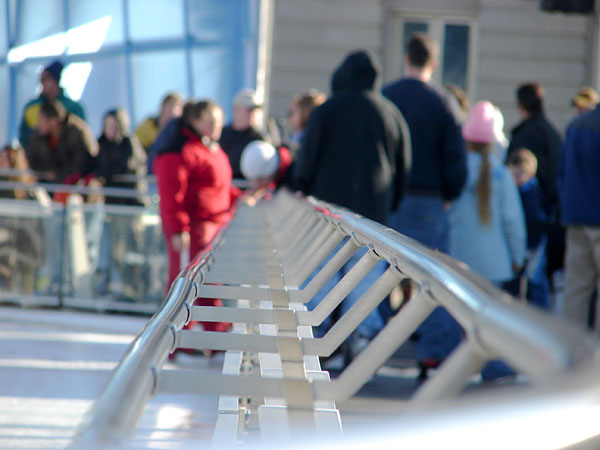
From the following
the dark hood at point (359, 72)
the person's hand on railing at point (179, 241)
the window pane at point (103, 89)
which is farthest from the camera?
the window pane at point (103, 89)

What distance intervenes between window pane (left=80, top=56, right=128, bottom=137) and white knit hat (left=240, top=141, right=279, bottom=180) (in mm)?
A: 8373

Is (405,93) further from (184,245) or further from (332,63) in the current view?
(332,63)

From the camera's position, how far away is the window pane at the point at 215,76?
13.1 meters

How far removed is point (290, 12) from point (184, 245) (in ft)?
29.5

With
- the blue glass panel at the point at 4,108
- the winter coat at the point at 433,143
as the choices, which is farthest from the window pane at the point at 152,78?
the winter coat at the point at 433,143

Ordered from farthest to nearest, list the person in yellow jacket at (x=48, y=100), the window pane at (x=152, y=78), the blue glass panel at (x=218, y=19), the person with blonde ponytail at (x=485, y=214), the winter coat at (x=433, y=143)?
1. the window pane at (x=152, y=78)
2. the blue glass panel at (x=218, y=19)
3. the person in yellow jacket at (x=48, y=100)
4. the person with blonde ponytail at (x=485, y=214)
5. the winter coat at (x=433, y=143)

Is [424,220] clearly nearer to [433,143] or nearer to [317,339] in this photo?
[433,143]

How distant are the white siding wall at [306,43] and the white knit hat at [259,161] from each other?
27.3 ft

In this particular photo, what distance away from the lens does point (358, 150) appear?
5270 millimetres

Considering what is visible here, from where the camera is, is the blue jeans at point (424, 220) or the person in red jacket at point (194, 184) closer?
the blue jeans at point (424, 220)

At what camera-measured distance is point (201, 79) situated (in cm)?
1365

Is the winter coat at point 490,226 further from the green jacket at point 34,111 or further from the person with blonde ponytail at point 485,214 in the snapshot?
the green jacket at point 34,111

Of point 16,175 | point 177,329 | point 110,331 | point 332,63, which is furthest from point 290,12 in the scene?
point 177,329

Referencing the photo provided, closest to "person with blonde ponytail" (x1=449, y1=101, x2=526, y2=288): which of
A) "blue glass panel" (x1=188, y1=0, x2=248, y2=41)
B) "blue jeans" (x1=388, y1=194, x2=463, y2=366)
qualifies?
"blue jeans" (x1=388, y1=194, x2=463, y2=366)
